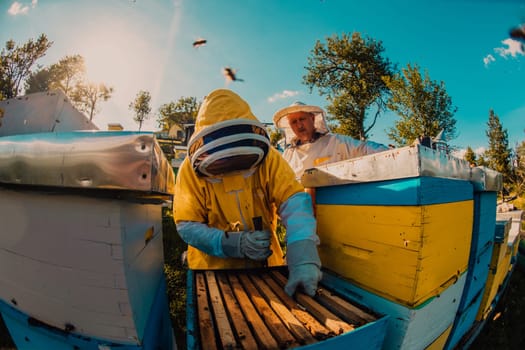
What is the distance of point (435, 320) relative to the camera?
124cm

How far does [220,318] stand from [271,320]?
208mm

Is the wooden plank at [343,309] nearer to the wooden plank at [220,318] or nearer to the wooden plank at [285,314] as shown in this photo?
the wooden plank at [285,314]

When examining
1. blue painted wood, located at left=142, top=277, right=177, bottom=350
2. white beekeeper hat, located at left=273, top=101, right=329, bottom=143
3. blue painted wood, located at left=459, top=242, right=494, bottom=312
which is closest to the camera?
blue painted wood, located at left=142, top=277, right=177, bottom=350

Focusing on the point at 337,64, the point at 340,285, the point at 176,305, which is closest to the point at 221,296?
the point at 340,285

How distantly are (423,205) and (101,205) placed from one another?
49.2 inches

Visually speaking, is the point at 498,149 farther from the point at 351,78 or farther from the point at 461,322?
the point at 461,322

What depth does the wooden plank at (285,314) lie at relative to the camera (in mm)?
892

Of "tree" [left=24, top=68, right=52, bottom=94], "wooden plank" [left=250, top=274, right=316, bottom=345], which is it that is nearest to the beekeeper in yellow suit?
Answer: "wooden plank" [left=250, top=274, right=316, bottom=345]

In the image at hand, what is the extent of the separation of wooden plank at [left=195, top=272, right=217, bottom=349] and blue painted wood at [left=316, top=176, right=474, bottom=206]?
876 mm

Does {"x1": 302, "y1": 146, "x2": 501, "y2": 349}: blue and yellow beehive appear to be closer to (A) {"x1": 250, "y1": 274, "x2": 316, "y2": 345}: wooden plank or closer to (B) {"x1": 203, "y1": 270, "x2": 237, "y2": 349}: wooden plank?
(A) {"x1": 250, "y1": 274, "x2": 316, "y2": 345}: wooden plank

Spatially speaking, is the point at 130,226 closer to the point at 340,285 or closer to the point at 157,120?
the point at 340,285

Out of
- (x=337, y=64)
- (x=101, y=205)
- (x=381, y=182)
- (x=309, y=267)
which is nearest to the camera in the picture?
(x=101, y=205)

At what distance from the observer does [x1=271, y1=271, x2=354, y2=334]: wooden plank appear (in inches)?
37.0

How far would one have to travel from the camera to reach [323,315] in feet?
3.44
